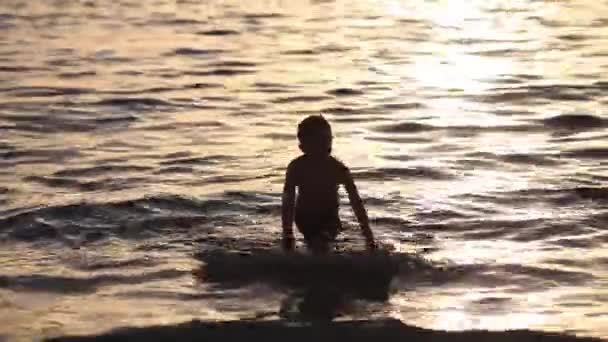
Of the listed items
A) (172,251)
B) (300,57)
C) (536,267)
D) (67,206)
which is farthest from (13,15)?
(536,267)

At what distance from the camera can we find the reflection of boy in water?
30.7 feet

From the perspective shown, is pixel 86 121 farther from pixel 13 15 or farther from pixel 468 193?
pixel 13 15

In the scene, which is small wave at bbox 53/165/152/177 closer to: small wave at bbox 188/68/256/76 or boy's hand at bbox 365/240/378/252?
boy's hand at bbox 365/240/378/252

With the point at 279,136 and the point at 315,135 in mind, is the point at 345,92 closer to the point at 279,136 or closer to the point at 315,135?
the point at 279,136

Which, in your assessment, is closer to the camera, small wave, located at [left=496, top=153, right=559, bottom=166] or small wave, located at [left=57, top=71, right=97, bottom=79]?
small wave, located at [left=496, top=153, right=559, bottom=166]

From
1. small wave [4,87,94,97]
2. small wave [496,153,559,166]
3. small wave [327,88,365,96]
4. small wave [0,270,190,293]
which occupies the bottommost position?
small wave [0,270,190,293]

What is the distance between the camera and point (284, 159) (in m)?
13.5

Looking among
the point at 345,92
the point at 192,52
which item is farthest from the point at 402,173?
the point at 192,52

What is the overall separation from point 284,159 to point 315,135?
422 cm

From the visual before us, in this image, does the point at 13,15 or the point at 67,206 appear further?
the point at 13,15

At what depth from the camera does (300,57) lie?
20.5m

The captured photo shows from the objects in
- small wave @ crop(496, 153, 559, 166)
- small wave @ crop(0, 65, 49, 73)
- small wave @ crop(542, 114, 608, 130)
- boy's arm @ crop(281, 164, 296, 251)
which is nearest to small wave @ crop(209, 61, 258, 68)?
small wave @ crop(0, 65, 49, 73)

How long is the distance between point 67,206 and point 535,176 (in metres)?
4.42

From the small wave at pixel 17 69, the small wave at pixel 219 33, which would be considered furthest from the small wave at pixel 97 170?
the small wave at pixel 219 33
